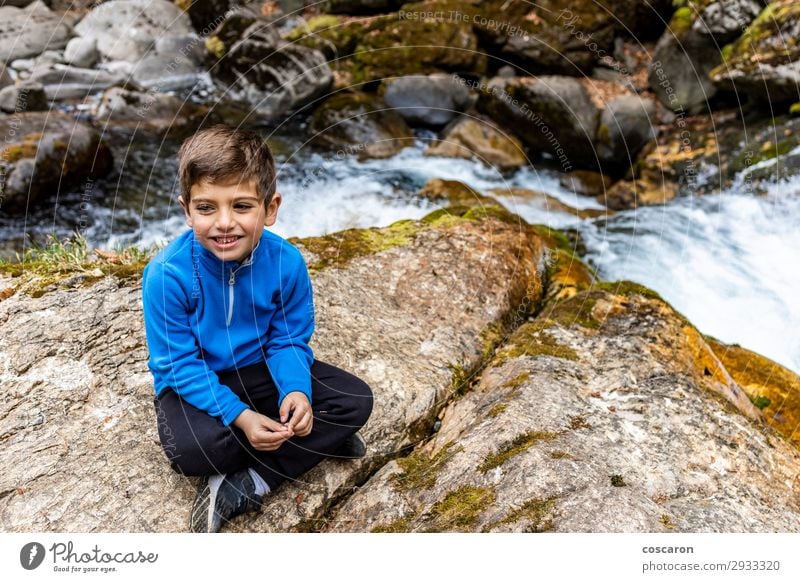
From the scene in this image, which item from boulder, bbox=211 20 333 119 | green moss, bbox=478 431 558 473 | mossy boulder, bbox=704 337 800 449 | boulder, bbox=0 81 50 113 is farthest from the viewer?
boulder, bbox=211 20 333 119

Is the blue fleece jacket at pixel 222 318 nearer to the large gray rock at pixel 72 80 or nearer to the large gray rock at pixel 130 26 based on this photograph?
the large gray rock at pixel 72 80

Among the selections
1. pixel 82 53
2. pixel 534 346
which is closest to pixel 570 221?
pixel 534 346

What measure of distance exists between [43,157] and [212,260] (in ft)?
23.7

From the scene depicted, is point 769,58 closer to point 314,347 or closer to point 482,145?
point 482,145

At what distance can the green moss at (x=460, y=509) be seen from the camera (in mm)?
2275

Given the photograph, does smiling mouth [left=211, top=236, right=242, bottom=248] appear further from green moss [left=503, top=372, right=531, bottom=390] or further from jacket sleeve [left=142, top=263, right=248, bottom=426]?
green moss [left=503, top=372, right=531, bottom=390]

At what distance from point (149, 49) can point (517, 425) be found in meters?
13.0

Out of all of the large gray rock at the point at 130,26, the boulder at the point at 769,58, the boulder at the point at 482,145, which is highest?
the boulder at the point at 769,58

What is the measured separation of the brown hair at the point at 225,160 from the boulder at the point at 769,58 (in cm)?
928

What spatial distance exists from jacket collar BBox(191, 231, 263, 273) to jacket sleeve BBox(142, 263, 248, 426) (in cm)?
A: 14

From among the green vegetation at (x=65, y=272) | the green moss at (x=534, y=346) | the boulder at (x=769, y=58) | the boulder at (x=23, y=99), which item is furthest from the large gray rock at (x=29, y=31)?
the boulder at (x=769, y=58)

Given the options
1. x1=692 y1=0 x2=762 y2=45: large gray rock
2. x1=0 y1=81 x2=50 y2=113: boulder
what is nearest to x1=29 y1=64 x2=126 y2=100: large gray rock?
x1=0 y1=81 x2=50 y2=113: boulder

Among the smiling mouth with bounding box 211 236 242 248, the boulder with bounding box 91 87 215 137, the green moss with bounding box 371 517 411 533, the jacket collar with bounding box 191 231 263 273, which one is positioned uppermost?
the smiling mouth with bounding box 211 236 242 248

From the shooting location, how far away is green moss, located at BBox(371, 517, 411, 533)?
2.38m
